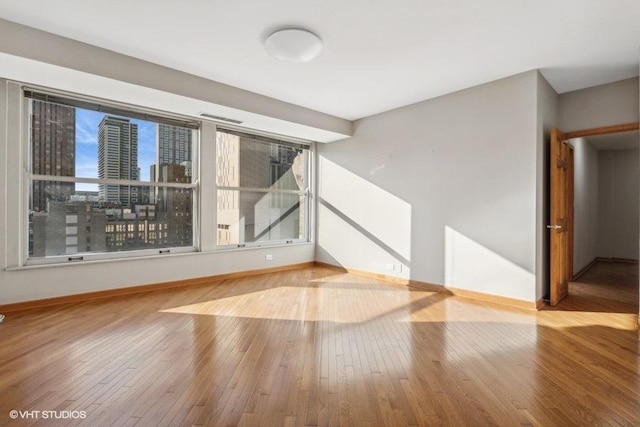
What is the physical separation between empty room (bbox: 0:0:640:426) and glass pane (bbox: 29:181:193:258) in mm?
25

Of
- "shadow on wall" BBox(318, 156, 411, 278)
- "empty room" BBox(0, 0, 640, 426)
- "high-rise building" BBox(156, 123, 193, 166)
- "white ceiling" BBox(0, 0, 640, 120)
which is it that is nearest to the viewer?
"empty room" BBox(0, 0, 640, 426)

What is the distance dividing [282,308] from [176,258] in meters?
2.14

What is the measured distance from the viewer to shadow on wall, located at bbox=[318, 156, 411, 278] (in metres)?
5.35

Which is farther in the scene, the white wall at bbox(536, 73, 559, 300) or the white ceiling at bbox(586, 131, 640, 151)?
the white ceiling at bbox(586, 131, 640, 151)

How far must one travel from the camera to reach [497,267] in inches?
164

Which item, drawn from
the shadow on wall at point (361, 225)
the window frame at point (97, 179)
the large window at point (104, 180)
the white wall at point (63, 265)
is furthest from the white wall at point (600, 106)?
the large window at point (104, 180)

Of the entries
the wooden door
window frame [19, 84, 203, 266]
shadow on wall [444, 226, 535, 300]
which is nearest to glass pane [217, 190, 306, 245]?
window frame [19, 84, 203, 266]

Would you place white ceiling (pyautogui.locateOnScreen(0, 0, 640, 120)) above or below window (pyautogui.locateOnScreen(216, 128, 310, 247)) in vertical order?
above

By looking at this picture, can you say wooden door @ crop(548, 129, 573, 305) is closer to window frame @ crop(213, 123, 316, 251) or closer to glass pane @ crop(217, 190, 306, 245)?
window frame @ crop(213, 123, 316, 251)

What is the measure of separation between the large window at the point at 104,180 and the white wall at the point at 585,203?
6.90 metres

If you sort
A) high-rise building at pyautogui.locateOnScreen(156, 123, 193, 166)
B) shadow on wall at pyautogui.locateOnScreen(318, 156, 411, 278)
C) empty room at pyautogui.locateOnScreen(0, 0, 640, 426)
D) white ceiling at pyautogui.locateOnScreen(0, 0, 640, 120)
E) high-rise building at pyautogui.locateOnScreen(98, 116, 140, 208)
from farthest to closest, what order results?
shadow on wall at pyautogui.locateOnScreen(318, 156, 411, 278)
high-rise building at pyautogui.locateOnScreen(156, 123, 193, 166)
high-rise building at pyautogui.locateOnScreen(98, 116, 140, 208)
white ceiling at pyautogui.locateOnScreen(0, 0, 640, 120)
empty room at pyautogui.locateOnScreen(0, 0, 640, 426)

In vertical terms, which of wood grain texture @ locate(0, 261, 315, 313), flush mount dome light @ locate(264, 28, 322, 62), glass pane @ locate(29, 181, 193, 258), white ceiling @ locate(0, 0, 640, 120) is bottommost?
wood grain texture @ locate(0, 261, 315, 313)

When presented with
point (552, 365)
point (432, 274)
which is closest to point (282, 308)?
point (432, 274)

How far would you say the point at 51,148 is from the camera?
13.1 ft
